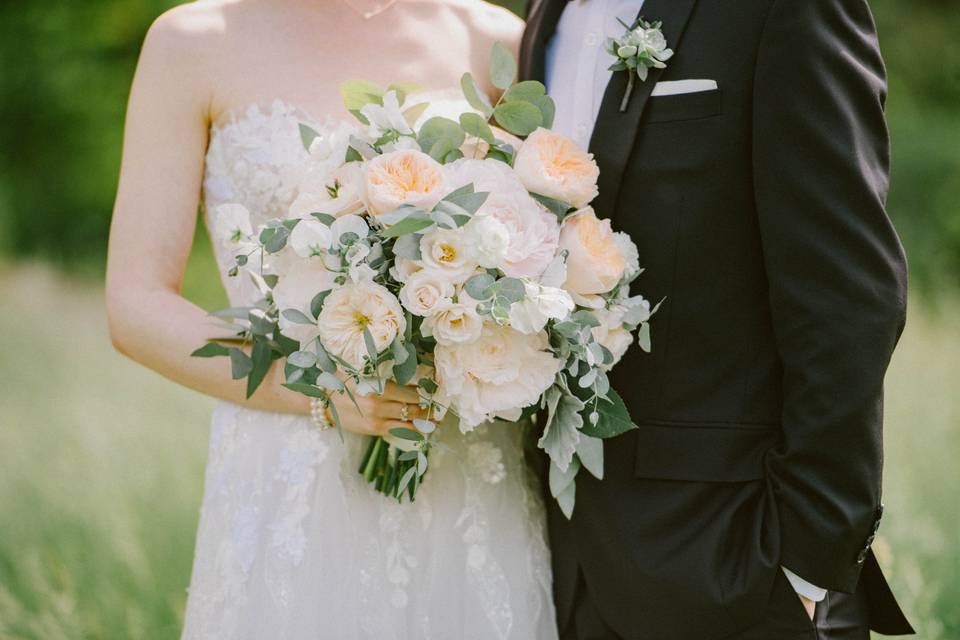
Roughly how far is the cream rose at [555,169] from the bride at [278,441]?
0.58 meters

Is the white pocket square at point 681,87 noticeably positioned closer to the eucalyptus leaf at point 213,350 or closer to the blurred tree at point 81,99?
the eucalyptus leaf at point 213,350

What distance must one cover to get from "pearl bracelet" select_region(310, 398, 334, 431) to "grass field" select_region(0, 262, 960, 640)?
203cm

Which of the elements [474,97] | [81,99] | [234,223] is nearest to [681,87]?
[474,97]

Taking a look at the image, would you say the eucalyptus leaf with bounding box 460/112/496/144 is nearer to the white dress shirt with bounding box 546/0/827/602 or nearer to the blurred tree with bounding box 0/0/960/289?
the white dress shirt with bounding box 546/0/827/602

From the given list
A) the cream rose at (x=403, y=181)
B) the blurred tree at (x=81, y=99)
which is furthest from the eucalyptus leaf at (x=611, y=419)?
the blurred tree at (x=81, y=99)

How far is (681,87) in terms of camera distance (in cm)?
201

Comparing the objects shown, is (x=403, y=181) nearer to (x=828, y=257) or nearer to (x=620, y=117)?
(x=620, y=117)

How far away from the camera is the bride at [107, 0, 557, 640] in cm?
215

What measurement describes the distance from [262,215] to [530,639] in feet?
3.91

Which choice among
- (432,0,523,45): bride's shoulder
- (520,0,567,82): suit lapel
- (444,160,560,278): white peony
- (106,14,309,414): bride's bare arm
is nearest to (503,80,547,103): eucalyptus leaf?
(444,160,560,278): white peony

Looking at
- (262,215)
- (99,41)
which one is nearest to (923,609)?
(262,215)

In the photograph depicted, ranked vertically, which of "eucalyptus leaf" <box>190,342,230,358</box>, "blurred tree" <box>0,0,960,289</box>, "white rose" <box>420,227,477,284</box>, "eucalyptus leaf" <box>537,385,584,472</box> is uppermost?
"white rose" <box>420,227,477,284</box>

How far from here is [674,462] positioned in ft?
6.82

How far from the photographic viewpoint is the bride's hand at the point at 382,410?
2.01m
